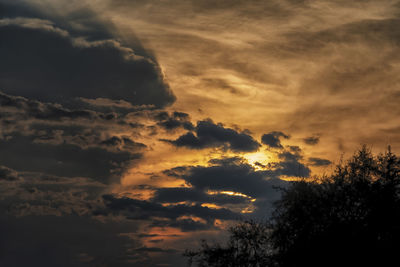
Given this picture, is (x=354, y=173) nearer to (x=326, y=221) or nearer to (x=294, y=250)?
(x=326, y=221)

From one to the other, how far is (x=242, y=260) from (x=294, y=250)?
29.2 ft

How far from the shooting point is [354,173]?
3991 cm

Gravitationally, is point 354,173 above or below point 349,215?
above

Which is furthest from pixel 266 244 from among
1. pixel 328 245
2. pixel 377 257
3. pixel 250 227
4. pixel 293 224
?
pixel 377 257

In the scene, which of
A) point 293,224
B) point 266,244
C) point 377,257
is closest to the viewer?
point 377,257

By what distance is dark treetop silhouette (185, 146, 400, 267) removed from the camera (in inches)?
1368

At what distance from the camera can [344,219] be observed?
120ft

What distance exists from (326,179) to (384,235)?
253 inches

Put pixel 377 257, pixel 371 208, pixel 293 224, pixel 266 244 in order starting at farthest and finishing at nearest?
pixel 266 244 → pixel 293 224 → pixel 371 208 → pixel 377 257

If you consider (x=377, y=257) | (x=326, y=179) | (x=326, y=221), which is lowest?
(x=377, y=257)

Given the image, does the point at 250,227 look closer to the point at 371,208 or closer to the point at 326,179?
the point at 326,179

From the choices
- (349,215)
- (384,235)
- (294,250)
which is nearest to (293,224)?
(294,250)

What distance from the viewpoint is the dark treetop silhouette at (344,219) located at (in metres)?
34.8

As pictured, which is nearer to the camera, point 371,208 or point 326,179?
point 371,208
